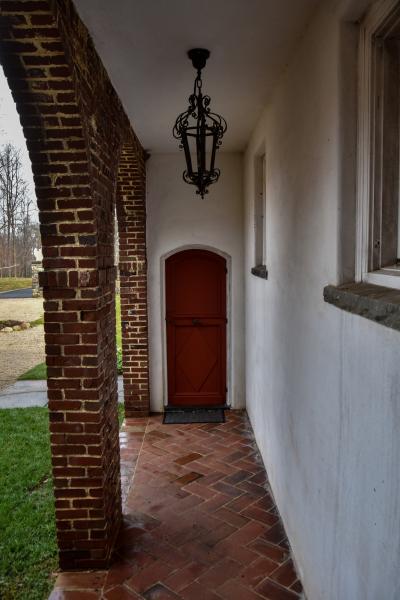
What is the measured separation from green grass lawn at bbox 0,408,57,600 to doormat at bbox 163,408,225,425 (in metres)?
1.54

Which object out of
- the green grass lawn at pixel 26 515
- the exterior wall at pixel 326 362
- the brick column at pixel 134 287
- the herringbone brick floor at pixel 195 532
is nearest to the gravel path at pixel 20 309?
the brick column at pixel 134 287

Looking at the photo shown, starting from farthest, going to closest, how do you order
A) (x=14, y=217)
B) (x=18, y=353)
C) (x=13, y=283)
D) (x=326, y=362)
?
1. (x=13, y=283)
2. (x=14, y=217)
3. (x=18, y=353)
4. (x=326, y=362)

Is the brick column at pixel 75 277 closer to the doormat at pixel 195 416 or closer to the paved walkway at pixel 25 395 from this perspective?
the doormat at pixel 195 416

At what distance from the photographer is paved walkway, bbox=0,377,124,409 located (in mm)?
6474

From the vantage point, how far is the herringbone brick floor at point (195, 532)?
2809 millimetres

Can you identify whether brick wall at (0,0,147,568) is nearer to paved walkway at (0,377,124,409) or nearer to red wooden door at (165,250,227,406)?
red wooden door at (165,250,227,406)

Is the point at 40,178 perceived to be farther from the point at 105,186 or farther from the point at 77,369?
the point at 77,369

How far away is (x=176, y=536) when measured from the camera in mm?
3334

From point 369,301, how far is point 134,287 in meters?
4.48

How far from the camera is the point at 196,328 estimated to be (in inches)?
244

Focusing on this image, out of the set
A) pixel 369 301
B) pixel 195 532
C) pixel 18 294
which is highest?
pixel 369 301

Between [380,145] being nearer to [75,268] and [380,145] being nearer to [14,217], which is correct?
[75,268]

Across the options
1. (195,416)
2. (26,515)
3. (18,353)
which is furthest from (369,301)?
(18,353)

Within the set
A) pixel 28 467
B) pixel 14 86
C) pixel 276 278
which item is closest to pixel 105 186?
pixel 14 86
